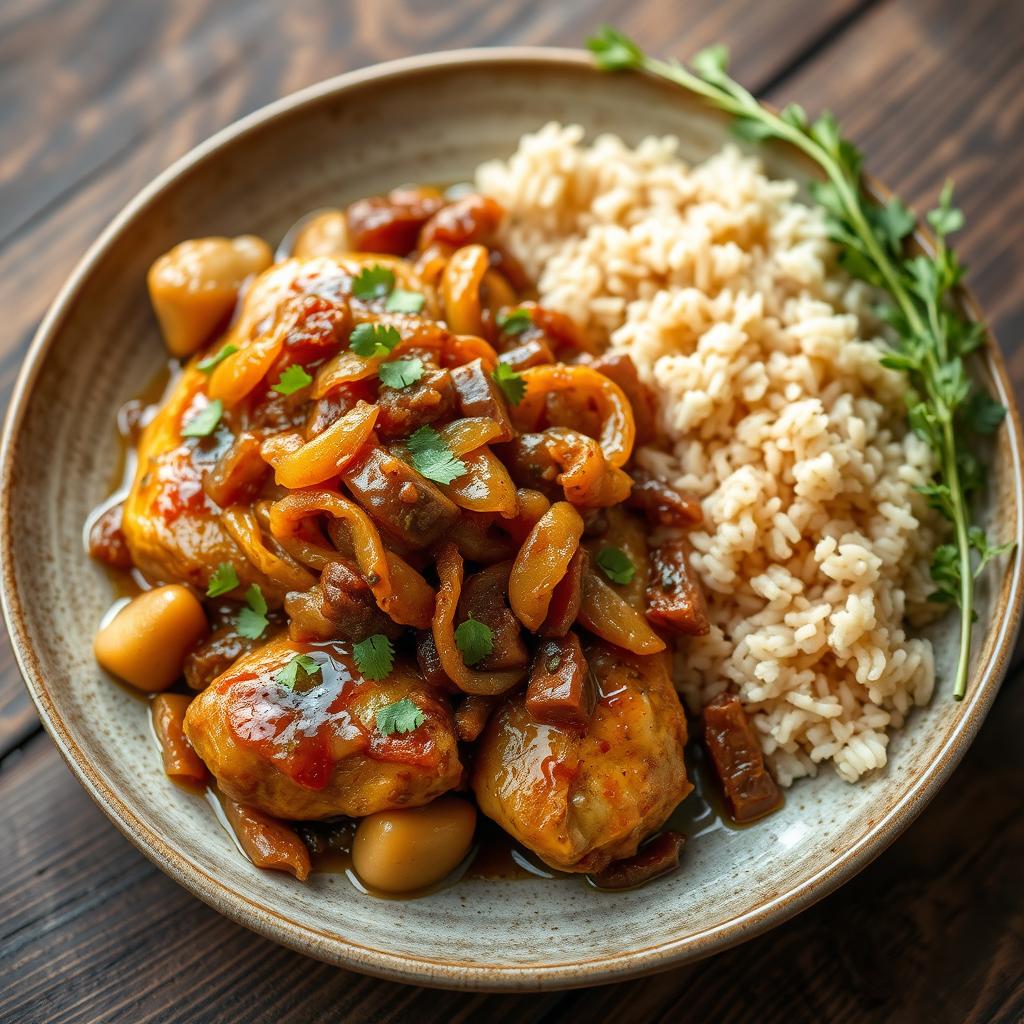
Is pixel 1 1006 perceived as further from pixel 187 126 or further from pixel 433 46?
pixel 433 46

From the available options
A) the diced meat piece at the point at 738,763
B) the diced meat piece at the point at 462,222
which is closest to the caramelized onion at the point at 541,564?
the diced meat piece at the point at 738,763

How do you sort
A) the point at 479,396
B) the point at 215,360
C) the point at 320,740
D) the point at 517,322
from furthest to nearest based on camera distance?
the point at 517,322
the point at 215,360
the point at 479,396
the point at 320,740

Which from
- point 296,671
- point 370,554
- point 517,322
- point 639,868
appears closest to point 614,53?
point 517,322

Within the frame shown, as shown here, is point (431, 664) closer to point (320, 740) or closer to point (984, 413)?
point (320, 740)

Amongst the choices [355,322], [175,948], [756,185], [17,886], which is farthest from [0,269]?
[756,185]

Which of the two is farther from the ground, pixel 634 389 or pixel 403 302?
pixel 403 302

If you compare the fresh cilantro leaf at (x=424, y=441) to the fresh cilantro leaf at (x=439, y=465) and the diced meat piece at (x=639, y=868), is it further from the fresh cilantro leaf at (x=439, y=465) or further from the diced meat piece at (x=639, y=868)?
the diced meat piece at (x=639, y=868)

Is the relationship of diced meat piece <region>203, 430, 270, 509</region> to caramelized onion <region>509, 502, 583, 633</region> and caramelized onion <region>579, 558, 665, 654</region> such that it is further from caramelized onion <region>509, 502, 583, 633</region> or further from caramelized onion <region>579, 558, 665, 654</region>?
caramelized onion <region>579, 558, 665, 654</region>
